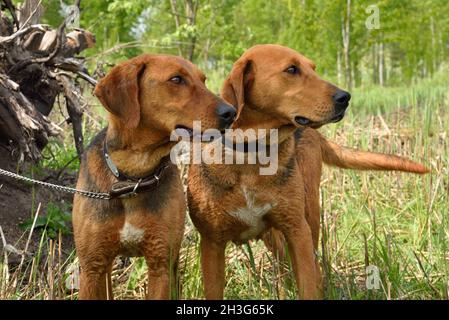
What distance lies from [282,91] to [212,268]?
1144mm

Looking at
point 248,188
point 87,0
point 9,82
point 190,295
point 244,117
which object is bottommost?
point 190,295

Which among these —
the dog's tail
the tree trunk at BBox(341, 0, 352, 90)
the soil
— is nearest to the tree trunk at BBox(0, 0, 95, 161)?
the soil

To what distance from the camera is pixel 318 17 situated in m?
19.0

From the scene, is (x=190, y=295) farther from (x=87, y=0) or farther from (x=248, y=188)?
(x=87, y=0)

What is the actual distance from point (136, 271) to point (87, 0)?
12.4 metres

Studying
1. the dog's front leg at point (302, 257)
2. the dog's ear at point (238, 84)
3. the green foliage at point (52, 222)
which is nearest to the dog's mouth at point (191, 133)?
the dog's ear at point (238, 84)

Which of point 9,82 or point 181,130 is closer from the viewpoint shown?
point 181,130

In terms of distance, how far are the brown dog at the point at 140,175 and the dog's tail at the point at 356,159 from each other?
5.75 ft

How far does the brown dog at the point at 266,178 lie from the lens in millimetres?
3904

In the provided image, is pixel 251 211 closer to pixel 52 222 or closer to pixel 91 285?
pixel 91 285

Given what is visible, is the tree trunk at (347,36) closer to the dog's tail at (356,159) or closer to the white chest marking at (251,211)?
the dog's tail at (356,159)

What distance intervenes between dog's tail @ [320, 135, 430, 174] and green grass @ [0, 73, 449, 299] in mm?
350

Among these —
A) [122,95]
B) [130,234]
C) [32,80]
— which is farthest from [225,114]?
[32,80]

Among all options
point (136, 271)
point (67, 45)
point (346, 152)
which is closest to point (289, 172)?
point (346, 152)
